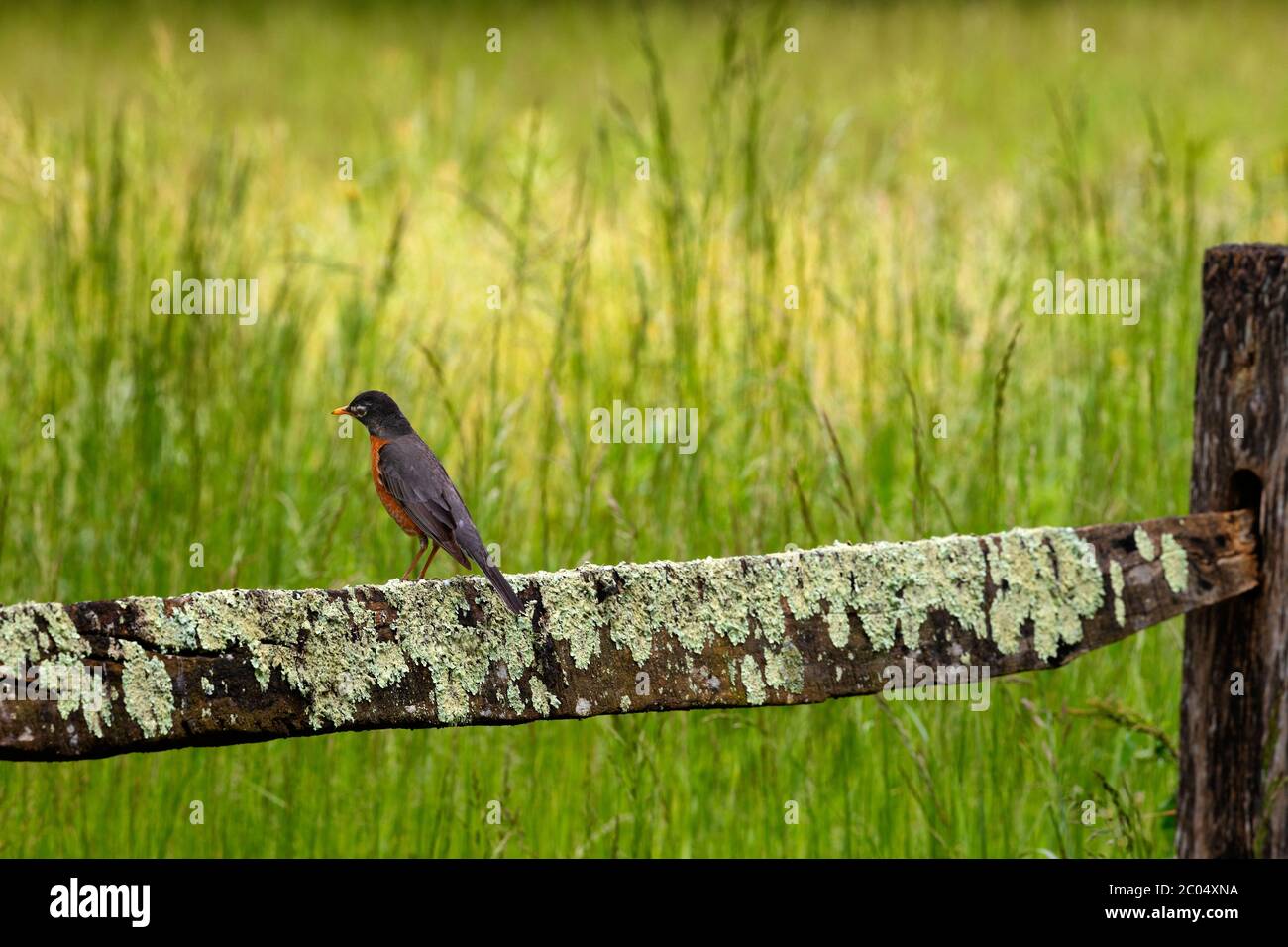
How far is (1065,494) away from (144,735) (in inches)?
124

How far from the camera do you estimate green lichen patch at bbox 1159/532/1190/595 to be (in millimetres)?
2627

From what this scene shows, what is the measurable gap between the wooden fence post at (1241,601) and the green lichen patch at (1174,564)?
7.6 inches

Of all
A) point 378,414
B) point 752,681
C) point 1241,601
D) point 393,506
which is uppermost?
point 378,414

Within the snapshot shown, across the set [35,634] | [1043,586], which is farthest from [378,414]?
[1043,586]

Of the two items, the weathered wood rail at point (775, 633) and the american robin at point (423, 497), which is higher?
the american robin at point (423, 497)

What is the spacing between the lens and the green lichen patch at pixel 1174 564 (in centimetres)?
263

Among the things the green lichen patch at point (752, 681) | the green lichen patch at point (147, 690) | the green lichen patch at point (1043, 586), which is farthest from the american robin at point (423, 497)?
the green lichen patch at point (1043, 586)

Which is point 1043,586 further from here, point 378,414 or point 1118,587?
point 378,414

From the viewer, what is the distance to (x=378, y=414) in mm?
2674

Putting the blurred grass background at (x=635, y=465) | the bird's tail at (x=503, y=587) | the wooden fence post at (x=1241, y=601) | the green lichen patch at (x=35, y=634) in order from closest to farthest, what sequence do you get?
the green lichen patch at (x=35, y=634), the bird's tail at (x=503, y=587), the wooden fence post at (x=1241, y=601), the blurred grass background at (x=635, y=465)

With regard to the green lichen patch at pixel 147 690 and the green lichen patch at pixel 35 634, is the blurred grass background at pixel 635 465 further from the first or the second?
the green lichen patch at pixel 35 634

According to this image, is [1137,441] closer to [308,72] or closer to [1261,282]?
[1261,282]

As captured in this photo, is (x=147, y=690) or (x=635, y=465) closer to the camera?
(x=147, y=690)

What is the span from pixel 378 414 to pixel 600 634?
0.68 m
